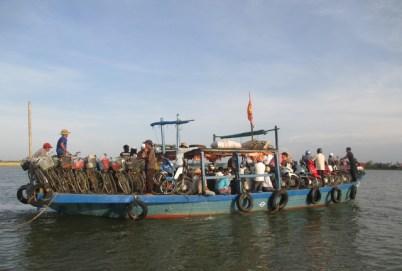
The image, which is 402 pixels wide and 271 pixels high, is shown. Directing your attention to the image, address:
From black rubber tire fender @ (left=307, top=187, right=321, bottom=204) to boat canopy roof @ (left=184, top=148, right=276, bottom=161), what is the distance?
2512 millimetres

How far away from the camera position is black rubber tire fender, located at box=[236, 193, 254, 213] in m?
13.0

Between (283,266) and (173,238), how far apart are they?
123 inches

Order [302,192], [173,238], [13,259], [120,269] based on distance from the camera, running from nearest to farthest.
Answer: [120,269]
[13,259]
[173,238]
[302,192]

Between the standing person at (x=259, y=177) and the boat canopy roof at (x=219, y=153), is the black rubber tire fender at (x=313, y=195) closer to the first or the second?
the standing person at (x=259, y=177)

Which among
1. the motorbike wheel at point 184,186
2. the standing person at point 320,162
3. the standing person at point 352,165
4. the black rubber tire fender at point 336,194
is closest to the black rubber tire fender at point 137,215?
the motorbike wheel at point 184,186

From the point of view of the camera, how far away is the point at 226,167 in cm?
1494

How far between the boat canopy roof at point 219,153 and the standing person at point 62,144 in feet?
12.1

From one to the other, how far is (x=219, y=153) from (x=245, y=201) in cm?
173

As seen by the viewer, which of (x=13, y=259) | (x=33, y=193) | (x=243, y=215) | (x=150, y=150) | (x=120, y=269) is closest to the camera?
(x=120, y=269)

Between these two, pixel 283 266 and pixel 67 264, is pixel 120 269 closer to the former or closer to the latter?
Result: pixel 67 264

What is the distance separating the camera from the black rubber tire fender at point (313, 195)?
15.3 m

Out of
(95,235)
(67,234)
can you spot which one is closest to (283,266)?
(95,235)

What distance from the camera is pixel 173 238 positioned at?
10.1 metres

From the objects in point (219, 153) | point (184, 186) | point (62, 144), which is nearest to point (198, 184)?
point (184, 186)
